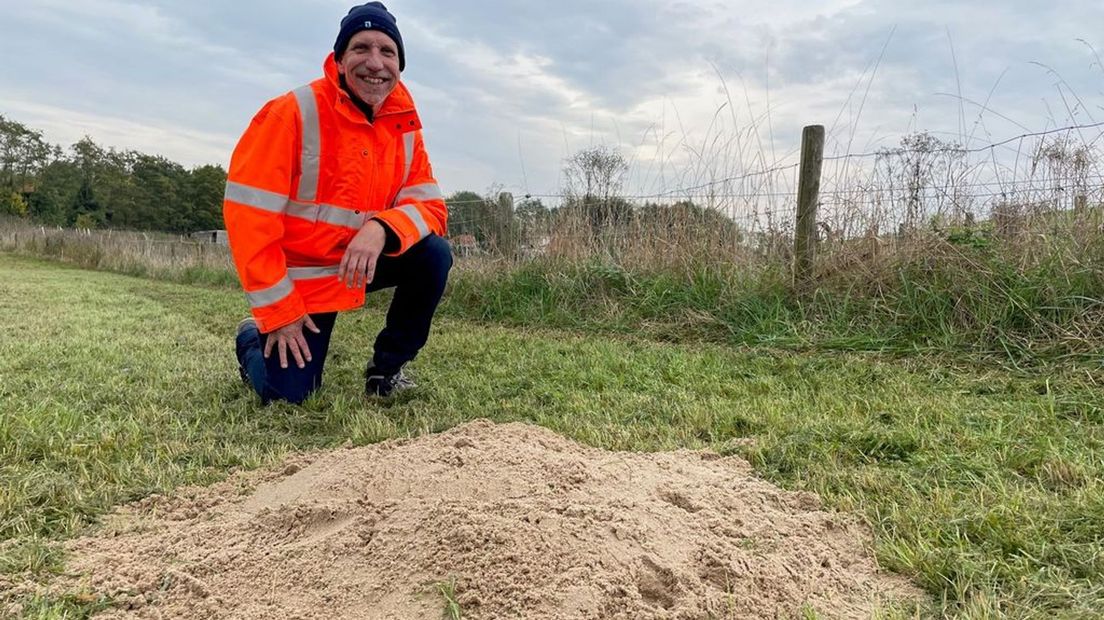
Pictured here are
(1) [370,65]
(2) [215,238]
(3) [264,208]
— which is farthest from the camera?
(2) [215,238]

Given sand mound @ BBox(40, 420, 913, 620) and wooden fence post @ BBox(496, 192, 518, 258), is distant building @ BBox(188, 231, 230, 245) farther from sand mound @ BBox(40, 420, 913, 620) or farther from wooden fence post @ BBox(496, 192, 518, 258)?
sand mound @ BBox(40, 420, 913, 620)

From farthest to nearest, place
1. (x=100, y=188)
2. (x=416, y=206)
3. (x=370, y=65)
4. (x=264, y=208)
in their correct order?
(x=100, y=188)
(x=416, y=206)
(x=370, y=65)
(x=264, y=208)

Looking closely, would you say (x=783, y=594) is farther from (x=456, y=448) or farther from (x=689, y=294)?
(x=689, y=294)

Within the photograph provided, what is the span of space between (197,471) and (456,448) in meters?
0.85

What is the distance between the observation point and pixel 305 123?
2.50 meters

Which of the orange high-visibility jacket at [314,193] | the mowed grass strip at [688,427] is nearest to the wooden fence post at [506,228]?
the mowed grass strip at [688,427]

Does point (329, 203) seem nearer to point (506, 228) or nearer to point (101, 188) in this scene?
point (506, 228)

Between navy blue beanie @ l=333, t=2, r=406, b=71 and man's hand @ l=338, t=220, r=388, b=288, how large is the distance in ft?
2.34

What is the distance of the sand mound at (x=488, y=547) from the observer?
50.4 inches

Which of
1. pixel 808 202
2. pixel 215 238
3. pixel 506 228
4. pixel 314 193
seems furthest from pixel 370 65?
pixel 215 238

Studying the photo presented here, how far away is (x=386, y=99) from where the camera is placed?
271 cm

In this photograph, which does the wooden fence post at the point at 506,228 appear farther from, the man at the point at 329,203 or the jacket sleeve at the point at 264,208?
the jacket sleeve at the point at 264,208

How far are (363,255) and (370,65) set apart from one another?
0.73 m

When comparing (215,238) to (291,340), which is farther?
(215,238)
